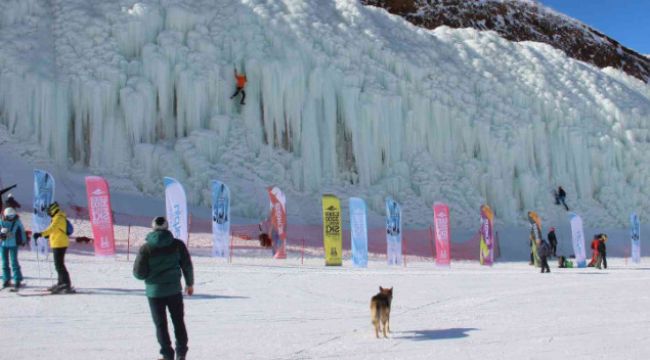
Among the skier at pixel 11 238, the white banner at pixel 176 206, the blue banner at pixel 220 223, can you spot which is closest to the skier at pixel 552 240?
the blue banner at pixel 220 223

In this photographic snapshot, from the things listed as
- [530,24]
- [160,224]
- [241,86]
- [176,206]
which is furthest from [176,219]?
[530,24]

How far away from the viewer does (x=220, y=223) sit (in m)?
17.1

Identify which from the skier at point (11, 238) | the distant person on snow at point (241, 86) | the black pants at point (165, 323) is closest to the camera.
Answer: the black pants at point (165, 323)

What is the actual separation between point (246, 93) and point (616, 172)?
63.6 feet

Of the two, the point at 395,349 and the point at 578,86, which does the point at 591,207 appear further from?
the point at 395,349

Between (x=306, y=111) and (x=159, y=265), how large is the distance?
22.8 metres

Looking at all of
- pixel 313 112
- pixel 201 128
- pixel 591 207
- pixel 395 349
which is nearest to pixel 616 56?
pixel 591 207

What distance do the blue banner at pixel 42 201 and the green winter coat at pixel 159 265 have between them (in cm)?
1106

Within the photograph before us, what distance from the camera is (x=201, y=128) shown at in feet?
87.7

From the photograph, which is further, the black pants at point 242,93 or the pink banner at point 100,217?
the black pants at point 242,93

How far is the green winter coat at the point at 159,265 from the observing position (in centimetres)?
566

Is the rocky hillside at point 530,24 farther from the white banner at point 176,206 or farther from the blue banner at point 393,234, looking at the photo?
the white banner at point 176,206

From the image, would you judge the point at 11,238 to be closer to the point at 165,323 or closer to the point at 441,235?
the point at 165,323

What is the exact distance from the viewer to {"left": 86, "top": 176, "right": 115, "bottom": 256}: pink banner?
15.4m
